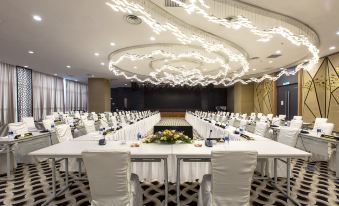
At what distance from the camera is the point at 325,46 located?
7957mm

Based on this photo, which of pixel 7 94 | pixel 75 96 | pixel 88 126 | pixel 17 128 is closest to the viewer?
pixel 17 128

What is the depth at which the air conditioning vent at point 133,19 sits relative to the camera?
17.4 ft

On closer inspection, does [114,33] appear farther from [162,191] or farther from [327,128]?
[327,128]

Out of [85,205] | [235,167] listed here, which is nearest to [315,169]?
[235,167]

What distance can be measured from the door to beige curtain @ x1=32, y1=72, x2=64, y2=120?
53.9ft

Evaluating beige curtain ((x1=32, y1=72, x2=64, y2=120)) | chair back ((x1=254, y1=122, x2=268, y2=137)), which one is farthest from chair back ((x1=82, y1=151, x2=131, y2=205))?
beige curtain ((x1=32, y1=72, x2=64, y2=120))

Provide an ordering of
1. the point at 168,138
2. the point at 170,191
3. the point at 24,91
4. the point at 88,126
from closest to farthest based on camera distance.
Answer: the point at 168,138
the point at 170,191
the point at 88,126
the point at 24,91

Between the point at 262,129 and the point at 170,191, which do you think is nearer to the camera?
the point at 170,191

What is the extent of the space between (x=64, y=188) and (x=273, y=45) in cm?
787

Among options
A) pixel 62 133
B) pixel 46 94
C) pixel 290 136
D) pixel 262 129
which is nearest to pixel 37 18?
pixel 62 133

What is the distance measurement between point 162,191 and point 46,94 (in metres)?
15.6

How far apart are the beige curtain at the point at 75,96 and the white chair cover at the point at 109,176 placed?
62.2ft

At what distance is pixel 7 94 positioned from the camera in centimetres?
1219

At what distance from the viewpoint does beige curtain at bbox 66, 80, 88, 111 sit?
63.6 ft
